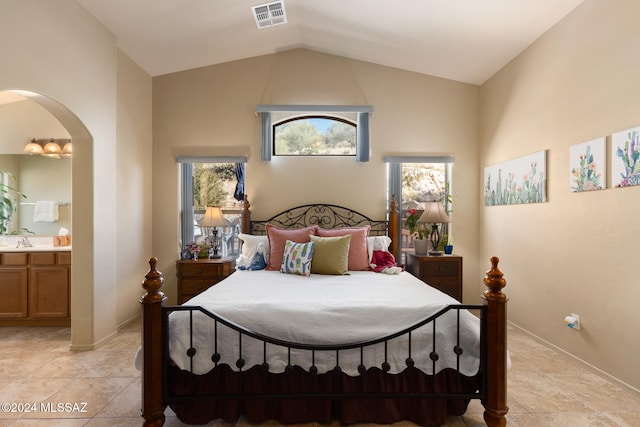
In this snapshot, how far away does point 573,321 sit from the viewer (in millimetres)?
2996

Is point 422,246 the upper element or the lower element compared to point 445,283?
upper

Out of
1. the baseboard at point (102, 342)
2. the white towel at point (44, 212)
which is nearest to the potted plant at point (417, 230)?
the baseboard at point (102, 342)

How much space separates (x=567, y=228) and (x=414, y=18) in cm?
237

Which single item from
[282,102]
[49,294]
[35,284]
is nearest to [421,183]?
[282,102]

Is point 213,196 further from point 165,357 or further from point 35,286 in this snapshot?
point 165,357

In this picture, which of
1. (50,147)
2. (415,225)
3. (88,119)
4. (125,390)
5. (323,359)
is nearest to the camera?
(323,359)

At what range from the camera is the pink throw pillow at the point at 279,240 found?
3686mm

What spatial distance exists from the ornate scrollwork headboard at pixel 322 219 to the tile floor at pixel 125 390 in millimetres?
1898

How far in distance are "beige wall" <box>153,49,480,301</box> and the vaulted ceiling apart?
170mm

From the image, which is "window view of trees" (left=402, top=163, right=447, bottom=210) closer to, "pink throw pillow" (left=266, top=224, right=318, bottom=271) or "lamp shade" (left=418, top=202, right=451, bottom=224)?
"lamp shade" (left=418, top=202, right=451, bottom=224)

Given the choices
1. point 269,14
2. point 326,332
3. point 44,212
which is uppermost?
point 269,14

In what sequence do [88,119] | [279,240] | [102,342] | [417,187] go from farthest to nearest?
[417,187] < [279,240] < [102,342] < [88,119]

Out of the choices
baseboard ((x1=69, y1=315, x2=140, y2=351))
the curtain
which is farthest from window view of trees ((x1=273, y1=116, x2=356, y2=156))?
baseboard ((x1=69, y1=315, x2=140, y2=351))

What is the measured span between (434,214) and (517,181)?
94 cm
